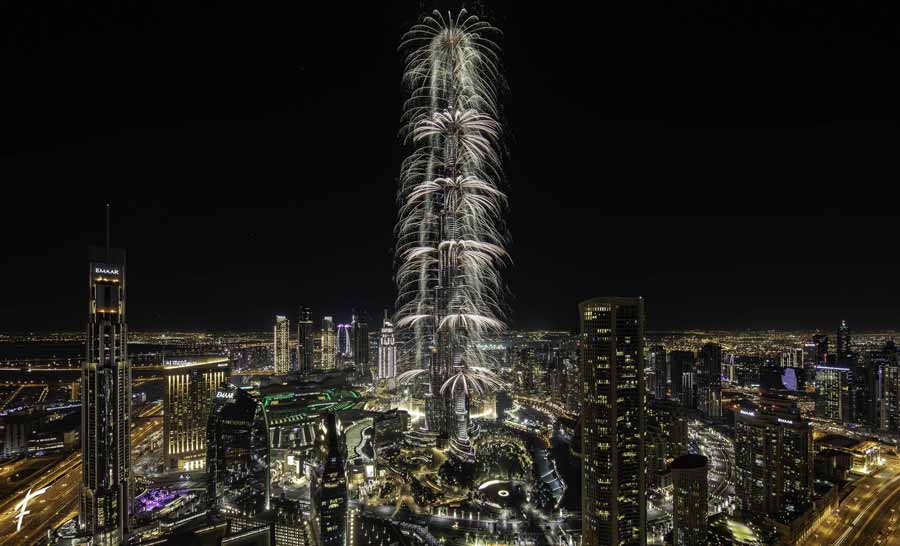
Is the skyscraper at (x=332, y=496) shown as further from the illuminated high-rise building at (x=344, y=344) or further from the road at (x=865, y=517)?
the illuminated high-rise building at (x=344, y=344)

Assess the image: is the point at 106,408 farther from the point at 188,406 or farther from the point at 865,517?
the point at 865,517

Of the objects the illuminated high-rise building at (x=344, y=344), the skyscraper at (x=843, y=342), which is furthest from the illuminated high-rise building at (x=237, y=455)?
the skyscraper at (x=843, y=342)

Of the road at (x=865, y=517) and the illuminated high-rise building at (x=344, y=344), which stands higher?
the illuminated high-rise building at (x=344, y=344)

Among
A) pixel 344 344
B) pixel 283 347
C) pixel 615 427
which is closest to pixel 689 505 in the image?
pixel 615 427

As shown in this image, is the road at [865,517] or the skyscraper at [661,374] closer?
the road at [865,517]

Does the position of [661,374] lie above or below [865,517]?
above

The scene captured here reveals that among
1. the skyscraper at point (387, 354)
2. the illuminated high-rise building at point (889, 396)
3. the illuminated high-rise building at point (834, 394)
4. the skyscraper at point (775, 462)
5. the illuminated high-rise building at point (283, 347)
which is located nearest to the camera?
the skyscraper at point (775, 462)

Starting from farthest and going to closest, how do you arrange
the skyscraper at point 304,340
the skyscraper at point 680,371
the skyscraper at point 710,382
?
the skyscraper at point 304,340
the skyscraper at point 680,371
the skyscraper at point 710,382
